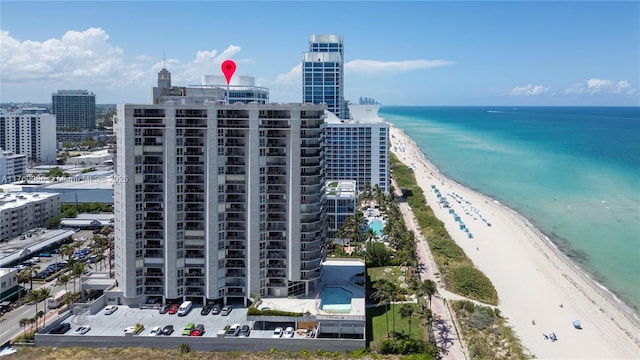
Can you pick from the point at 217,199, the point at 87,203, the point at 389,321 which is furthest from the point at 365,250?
the point at 87,203

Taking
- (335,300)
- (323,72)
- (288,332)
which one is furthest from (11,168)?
(288,332)

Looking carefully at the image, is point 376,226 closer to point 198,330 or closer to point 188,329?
point 198,330

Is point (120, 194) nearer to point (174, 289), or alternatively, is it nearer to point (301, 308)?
point (174, 289)

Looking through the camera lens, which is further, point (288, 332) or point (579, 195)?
point (579, 195)

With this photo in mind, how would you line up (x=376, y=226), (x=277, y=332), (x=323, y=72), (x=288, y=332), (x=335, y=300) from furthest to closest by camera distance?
1. (x=323, y=72)
2. (x=376, y=226)
3. (x=335, y=300)
4. (x=288, y=332)
5. (x=277, y=332)

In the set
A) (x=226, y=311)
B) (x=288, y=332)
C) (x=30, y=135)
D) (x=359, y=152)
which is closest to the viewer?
(x=288, y=332)

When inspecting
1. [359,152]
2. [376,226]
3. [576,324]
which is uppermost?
[359,152]

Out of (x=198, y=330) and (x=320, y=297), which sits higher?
(x=320, y=297)

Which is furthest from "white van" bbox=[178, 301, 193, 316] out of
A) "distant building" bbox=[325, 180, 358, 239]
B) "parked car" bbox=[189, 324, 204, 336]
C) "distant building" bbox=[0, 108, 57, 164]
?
"distant building" bbox=[0, 108, 57, 164]
